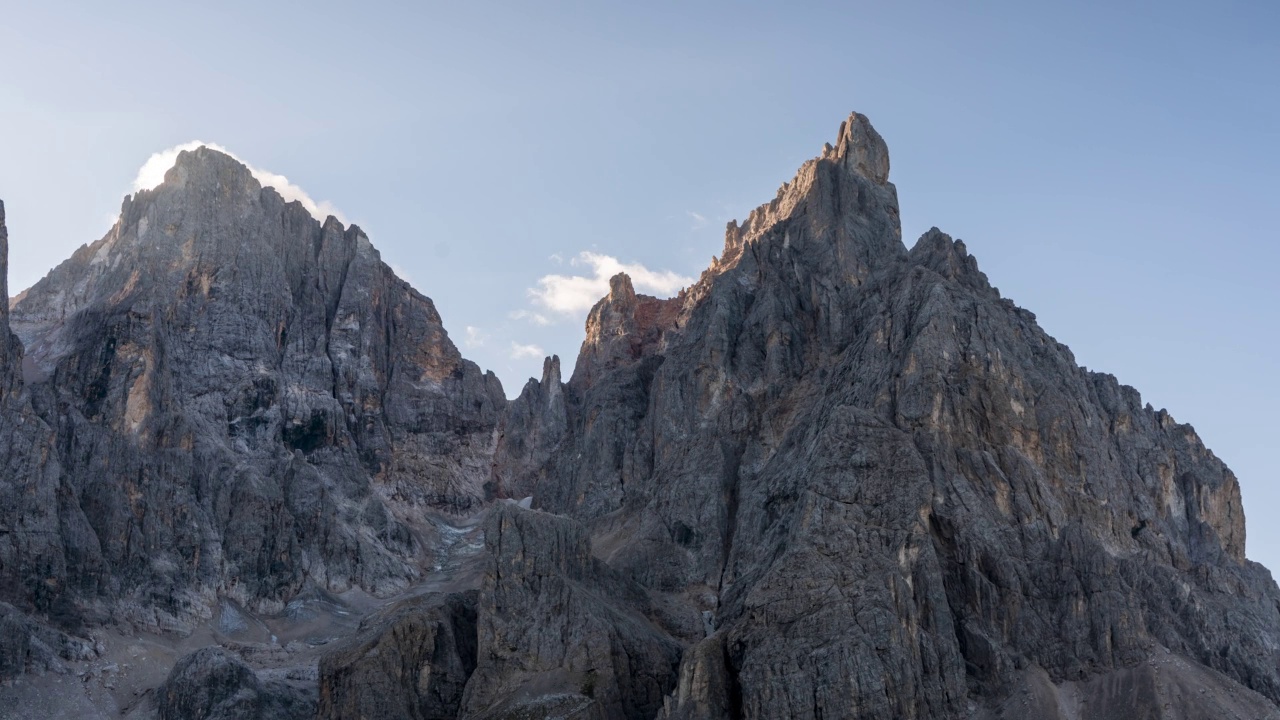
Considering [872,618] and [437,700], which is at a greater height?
[872,618]

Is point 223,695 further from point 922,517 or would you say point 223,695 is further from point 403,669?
point 922,517

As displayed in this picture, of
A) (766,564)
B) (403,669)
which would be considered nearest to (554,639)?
(403,669)

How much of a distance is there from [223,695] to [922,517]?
7422cm

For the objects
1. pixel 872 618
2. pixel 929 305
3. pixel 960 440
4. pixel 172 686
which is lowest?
pixel 172 686

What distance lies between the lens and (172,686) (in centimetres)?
15012

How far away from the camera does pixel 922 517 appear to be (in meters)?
131

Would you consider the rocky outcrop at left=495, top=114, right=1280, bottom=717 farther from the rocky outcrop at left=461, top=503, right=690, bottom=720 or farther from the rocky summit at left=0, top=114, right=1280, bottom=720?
the rocky outcrop at left=461, top=503, right=690, bottom=720

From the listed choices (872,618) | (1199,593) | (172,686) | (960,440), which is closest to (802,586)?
(872,618)

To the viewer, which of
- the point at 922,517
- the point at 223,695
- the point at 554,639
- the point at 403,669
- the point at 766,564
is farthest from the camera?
the point at 223,695

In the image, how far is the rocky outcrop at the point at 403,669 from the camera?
134500mm

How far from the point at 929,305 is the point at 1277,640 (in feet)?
163

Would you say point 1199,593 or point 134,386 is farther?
point 134,386

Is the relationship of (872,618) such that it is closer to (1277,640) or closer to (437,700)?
(437,700)

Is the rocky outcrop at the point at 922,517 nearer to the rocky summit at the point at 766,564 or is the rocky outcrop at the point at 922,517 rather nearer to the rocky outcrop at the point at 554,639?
the rocky summit at the point at 766,564
